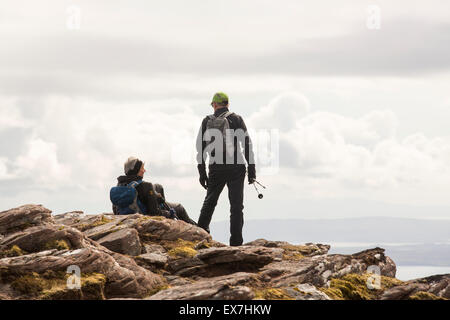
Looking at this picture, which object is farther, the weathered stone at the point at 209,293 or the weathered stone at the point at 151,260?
the weathered stone at the point at 151,260

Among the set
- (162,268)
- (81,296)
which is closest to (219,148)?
(162,268)

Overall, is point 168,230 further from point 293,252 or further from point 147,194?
point 293,252

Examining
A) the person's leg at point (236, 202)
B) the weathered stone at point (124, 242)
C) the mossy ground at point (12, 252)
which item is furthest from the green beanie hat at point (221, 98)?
the mossy ground at point (12, 252)

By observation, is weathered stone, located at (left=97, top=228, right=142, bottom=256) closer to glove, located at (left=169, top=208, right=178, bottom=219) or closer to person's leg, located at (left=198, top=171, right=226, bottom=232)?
glove, located at (left=169, top=208, right=178, bottom=219)

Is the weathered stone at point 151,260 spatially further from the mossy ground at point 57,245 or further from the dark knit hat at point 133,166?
the dark knit hat at point 133,166

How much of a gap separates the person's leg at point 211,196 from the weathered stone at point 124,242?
484 cm

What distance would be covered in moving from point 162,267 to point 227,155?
5.85 meters

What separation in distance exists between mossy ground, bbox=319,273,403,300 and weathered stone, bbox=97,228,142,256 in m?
5.63

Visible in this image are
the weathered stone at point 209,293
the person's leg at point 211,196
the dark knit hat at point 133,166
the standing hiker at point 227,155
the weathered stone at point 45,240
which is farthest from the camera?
the person's leg at point 211,196

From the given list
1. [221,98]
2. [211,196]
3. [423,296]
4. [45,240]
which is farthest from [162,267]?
[221,98]

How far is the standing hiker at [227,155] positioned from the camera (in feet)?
71.7

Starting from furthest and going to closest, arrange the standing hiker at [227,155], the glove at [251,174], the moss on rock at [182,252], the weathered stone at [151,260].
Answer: the glove at [251,174], the standing hiker at [227,155], the moss on rock at [182,252], the weathered stone at [151,260]
